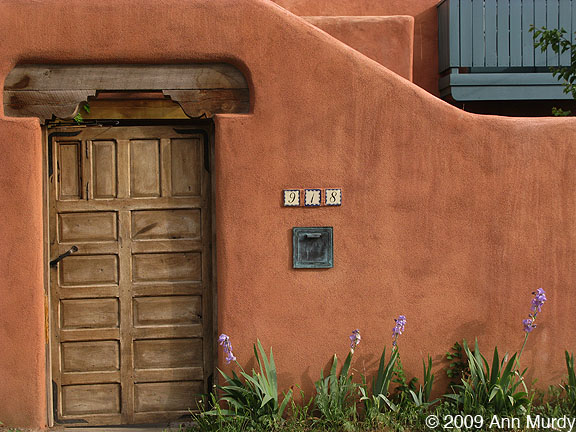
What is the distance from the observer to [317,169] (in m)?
4.80

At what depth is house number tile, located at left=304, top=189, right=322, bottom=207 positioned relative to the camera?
15.7 feet

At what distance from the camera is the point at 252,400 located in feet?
15.1

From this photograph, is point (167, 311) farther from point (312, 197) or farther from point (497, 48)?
point (497, 48)

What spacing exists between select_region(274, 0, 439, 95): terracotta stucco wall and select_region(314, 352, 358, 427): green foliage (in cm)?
417

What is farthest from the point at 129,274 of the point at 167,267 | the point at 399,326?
the point at 399,326

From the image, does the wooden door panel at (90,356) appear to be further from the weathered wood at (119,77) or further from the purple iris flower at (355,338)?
the weathered wood at (119,77)

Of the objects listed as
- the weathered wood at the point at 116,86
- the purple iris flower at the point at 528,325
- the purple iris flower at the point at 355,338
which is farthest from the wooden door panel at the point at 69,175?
the purple iris flower at the point at 528,325

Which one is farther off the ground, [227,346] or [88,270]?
[88,270]

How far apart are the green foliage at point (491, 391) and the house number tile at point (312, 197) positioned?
5.31 ft

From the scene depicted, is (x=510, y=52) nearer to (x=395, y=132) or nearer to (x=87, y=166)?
(x=395, y=132)

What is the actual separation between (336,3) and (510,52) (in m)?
2.19

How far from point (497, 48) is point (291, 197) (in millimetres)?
4117

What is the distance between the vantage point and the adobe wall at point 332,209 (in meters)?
4.67

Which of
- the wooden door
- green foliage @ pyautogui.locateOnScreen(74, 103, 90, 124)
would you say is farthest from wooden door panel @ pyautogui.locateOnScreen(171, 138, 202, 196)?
green foliage @ pyautogui.locateOnScreen(74, 103, 90, 124)
